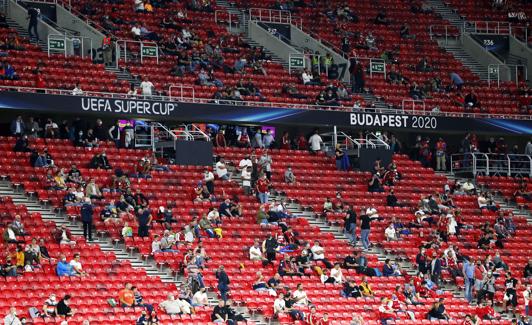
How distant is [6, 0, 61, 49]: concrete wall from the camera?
43000 millimetres

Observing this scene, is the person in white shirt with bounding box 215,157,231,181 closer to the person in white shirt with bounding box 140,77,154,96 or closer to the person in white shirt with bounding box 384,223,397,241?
the person in white shirt with bounding box 140,77,154,96

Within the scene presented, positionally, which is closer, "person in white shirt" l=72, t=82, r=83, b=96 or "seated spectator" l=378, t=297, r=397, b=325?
"seated spectator" l=378, t=297, r=397, b=325

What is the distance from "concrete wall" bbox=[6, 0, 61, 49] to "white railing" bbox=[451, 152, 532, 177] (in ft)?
47.1

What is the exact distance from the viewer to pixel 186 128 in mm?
42250

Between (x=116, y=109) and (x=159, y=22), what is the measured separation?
6.81m

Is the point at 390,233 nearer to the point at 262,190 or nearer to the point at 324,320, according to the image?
the point at 262,190

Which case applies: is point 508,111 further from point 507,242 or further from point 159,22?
point 159,22

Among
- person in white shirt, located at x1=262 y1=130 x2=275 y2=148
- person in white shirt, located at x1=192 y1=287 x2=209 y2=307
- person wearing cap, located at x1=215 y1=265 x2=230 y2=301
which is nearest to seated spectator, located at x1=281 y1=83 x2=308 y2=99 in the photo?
person in white shirt, located at x1=262 y1=130 x2=275 y2=148

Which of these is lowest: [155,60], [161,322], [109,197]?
[161,322]

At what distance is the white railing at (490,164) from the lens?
46.4 m

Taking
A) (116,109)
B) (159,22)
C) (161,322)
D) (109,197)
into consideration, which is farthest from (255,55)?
(161,322)

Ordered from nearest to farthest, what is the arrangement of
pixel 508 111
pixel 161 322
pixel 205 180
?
1. pixel 161 322
2. pixel 205 180
3. pixel 508 111

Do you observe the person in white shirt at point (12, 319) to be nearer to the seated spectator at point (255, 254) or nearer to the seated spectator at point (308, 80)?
the seated spectator at point (255, 254)

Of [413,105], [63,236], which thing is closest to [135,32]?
[413,105]
